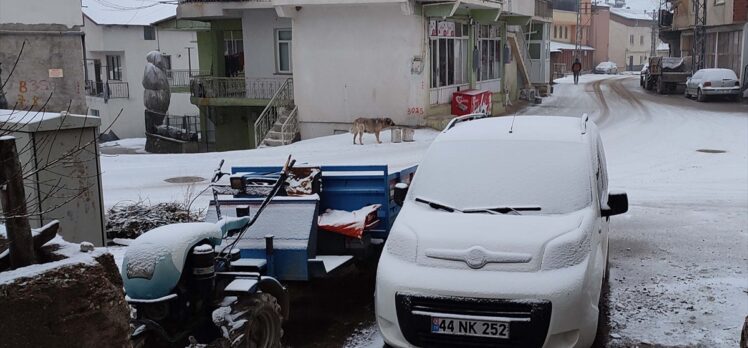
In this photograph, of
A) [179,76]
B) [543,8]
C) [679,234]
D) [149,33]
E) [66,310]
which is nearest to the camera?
[66,310]

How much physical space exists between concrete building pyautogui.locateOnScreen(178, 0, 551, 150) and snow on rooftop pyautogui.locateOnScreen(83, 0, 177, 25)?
50.3ft

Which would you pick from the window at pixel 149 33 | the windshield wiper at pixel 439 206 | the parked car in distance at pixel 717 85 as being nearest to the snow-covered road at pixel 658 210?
the windshield wiper at pixel 439 206

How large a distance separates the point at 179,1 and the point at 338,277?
70.6ft

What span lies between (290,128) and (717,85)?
19232 millimetres

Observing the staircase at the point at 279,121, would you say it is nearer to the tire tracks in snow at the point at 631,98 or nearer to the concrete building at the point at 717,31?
the tire tracks in snow at the point at 631,98

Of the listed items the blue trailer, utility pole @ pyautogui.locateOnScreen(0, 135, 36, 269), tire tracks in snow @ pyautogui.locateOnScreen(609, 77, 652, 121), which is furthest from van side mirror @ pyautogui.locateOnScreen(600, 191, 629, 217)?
tire tracks in snow @ pyautogui.locateOnScreen(609, 77, 652, 121)

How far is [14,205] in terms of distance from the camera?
3092mm

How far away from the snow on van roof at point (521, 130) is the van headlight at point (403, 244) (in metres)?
1.46

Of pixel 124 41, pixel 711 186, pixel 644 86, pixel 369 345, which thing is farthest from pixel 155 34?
pixel 369 345

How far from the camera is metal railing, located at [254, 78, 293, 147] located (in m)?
24.5

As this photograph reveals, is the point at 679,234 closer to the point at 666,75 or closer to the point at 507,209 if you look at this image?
the point at 507,209

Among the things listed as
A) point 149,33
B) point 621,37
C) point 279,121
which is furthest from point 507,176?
point 621,37

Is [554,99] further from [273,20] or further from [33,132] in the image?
[33,132]

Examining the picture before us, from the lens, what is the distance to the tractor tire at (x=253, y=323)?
15.3 ft
